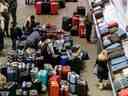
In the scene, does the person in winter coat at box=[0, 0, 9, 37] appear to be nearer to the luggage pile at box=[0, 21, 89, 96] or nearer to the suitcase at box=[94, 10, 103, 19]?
the luggage pile at box=[0, 21, 89, 96]

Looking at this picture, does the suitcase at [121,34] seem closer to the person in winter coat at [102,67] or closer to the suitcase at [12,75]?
the person in winter coat at [102,67]

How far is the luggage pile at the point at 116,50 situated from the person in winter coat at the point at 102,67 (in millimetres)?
172

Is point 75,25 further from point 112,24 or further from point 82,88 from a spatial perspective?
point 82,88

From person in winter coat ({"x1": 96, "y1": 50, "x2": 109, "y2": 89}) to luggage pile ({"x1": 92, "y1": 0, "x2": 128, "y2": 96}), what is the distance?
0.17 m

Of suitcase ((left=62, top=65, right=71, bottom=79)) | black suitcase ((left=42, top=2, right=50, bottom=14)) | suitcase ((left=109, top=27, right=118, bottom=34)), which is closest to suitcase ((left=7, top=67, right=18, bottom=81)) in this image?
suitcase ((left=62, top=65, right=71, bottom=79))

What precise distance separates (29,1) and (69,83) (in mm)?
10277

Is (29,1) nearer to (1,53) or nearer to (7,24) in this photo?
(7,24)

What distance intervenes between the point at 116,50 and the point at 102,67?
65 centimetres

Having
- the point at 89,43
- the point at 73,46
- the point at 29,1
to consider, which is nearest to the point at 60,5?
the point at 29,1

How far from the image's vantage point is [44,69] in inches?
539

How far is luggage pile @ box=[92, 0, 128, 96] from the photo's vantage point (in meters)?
12.2

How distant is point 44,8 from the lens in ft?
68.6

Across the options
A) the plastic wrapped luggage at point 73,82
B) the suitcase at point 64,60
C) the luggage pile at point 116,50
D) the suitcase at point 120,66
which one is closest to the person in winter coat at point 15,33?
the suitcase at point 64,60

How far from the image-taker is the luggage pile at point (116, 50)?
12.2m
